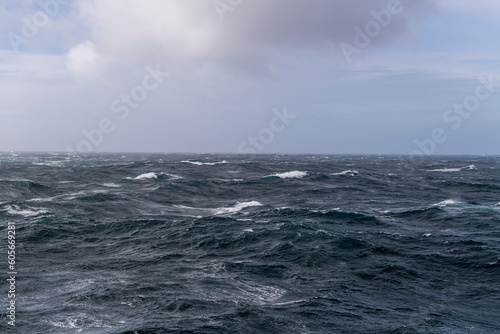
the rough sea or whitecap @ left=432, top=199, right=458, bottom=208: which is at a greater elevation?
whitecap @ left=432, top=199, right=458, bottom=208

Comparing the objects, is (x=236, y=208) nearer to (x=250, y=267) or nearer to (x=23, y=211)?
(x=23, y=211)

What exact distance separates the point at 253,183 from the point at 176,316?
59507mm

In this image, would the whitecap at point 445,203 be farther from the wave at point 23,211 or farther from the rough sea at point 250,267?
the wave at point 23,211

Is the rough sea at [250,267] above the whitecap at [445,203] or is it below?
below

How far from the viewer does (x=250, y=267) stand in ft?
84.5

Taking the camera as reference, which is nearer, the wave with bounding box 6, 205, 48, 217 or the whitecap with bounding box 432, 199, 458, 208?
the wave with bounding box 6, 205, 48, 217

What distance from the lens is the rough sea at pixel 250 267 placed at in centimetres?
1800

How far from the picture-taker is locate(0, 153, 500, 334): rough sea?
18000 mm

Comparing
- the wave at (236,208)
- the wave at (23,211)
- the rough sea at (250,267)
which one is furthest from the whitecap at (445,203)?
the wave at (23,211)

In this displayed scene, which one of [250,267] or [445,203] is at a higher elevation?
[445,203]

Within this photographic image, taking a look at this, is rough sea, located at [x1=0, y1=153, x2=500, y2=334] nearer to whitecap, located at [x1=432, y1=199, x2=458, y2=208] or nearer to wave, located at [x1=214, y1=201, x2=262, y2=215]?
whitecap, located at [x1=432, y1=199, x2=458, y2=208]

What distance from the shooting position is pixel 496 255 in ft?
92.2

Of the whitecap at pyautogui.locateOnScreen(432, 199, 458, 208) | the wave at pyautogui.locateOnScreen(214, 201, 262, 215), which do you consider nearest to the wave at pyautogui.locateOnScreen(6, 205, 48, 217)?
the wave at pyautogui.locateOnScreen(214, 201, 262, 215)

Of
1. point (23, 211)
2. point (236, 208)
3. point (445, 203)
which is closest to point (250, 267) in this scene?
point (236, 208)
